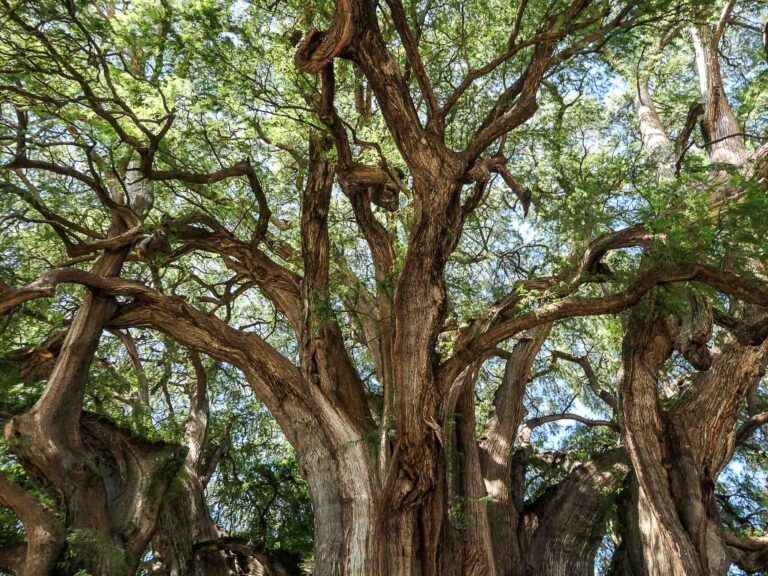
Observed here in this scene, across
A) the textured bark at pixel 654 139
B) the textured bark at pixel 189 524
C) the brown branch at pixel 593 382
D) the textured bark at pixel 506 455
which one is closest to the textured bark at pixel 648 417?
the textured bark at pixel 506 455

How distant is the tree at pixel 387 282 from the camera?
5359mm

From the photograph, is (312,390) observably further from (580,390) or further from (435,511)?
(580,390)

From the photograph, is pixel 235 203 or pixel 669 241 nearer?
pixel 669 241

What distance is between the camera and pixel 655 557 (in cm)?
587

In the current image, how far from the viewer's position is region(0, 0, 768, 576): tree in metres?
5.36

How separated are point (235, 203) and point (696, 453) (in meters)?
5.91

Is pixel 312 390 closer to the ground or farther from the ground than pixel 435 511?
farther from the ground

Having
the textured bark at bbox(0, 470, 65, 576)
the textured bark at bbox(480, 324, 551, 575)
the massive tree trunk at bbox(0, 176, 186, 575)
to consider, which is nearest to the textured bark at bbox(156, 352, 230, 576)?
the massive tree trunk at bbox(0, 176, 186, 575)

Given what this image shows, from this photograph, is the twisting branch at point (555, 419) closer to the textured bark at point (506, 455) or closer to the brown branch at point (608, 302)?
the textured bark at point (506, 455)

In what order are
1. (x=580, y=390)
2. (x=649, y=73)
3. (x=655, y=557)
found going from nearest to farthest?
(x=655, y=557)
(x=649, y=73)
(x=580, y=390)

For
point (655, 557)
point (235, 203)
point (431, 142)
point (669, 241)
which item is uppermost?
A: point (235, 203)

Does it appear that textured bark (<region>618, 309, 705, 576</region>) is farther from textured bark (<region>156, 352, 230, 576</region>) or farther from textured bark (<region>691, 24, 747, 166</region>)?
textured bark (<region>156, 352, 230, 576</region>)

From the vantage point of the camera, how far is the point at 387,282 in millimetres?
6504

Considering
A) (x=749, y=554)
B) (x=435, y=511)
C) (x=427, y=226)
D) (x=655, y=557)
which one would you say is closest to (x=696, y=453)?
(x=655, y=557)
